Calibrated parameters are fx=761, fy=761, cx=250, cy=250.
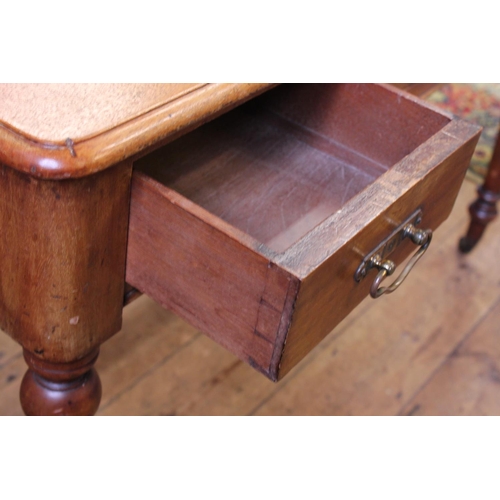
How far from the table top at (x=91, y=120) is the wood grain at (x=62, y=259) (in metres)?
0.03

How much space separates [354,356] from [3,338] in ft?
1.79

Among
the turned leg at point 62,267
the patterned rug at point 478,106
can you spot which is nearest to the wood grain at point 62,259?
the turned leg at point 62,267

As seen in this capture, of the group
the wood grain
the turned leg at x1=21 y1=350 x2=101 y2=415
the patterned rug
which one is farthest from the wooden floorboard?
the patterned rug

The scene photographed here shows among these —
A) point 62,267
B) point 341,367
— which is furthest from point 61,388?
point 341,367

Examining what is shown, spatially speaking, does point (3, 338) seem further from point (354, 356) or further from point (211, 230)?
point (211, 230)

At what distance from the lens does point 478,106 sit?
1.87m

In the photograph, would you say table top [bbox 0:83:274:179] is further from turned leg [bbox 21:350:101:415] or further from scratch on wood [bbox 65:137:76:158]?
turned leg [bbox 21:350:101:415]

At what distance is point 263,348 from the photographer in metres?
0.60

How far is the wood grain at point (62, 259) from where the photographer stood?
57cm

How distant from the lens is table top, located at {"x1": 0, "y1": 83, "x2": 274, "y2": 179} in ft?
1.73

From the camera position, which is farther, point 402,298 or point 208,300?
point 402,298

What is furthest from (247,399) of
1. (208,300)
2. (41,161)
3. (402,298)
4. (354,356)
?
(41,161)

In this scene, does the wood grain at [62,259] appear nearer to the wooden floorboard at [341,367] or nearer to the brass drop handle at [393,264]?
the brass drop handle at [393,264]

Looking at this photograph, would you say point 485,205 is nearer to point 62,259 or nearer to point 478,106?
point 478,106
